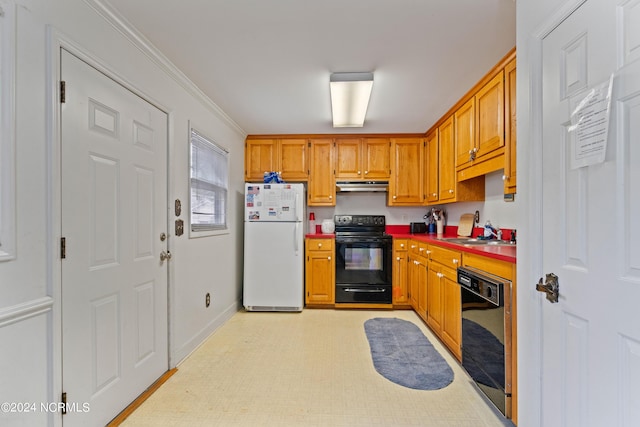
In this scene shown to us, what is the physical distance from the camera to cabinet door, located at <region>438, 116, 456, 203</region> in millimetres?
3168

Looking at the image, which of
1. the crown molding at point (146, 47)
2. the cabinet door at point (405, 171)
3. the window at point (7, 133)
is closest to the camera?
the window at point (7, 133)

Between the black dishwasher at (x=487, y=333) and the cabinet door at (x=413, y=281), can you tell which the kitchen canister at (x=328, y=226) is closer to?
the cabinet door at (x=413, y=281)

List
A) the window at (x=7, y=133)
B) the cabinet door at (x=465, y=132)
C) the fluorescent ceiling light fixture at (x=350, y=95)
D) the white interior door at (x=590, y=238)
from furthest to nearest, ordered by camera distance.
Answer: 1. the cabinet door at (x=465, y=132)
2. the fluorescent ceiling light fixture at (x=350, y=95)
3. the window at (x=7, y=133)
4. the white interior door at (x=590, y=238)

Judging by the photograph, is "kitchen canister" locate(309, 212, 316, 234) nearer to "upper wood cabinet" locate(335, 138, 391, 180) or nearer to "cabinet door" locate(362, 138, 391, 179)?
"upper wood cabinet" locate(335, 138, 391, 180)

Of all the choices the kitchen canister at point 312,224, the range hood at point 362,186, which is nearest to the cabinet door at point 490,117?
the range hood at point 362,186

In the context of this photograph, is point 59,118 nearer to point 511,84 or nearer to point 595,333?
point 595,333

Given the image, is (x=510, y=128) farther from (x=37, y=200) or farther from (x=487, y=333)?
(x=37, y=200)

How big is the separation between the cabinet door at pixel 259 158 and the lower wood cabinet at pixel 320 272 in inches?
45.1

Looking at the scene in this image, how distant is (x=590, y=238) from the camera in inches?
39.9

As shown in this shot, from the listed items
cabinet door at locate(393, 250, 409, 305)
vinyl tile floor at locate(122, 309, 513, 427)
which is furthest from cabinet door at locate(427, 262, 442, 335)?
cabinet door at locate(393, 250, 409, 305)

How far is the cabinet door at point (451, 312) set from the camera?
2328mm

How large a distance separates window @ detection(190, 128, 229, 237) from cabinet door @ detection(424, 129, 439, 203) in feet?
8.18

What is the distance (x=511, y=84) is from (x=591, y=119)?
1299 millimetres

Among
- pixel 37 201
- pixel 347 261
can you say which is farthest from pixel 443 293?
pixel 37 201
